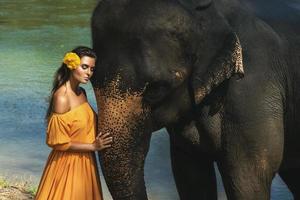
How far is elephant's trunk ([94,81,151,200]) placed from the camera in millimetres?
3531

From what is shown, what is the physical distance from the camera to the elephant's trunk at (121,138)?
3531 mm

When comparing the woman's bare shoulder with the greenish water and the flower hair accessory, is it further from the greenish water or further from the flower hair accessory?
the greenish water

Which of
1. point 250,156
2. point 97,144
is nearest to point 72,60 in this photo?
point 97,144

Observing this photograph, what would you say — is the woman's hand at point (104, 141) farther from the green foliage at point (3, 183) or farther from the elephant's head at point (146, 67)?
the green foliage at point (3, 183)

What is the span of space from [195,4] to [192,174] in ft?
3.53

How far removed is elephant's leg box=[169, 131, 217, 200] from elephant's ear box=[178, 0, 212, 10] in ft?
2.90

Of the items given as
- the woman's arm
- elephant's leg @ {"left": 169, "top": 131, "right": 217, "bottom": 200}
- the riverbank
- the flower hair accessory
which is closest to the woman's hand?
the woman's arm

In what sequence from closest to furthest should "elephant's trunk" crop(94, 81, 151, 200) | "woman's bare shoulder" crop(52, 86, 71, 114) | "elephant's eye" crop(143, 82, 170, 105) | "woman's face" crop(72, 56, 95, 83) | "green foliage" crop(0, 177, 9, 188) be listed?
"elephant's trunk" crop(94, 81, 151, 200) < "elephant's eye" crop(143, 82, 170, 105) < "woman's face" crop(72, 56, 95, 83) < "woman's bare shoulder" crop(52, 86, 71, 114) < "green foliage" crop(0, 177, 9, 188)

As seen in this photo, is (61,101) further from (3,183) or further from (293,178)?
(3,183)

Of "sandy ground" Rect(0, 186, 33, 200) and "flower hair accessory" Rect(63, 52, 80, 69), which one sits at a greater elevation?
"flower hair accessory" Rect(63, 52, 80, 69)

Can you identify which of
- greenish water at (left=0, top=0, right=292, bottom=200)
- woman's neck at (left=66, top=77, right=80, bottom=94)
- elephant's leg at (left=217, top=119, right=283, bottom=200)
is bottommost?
greenish water at (left=0, top=0, right=292, bottom=200)

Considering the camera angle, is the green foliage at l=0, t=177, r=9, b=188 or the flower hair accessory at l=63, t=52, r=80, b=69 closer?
the flower hair accessory at l=63, t=52, r=80, b=69

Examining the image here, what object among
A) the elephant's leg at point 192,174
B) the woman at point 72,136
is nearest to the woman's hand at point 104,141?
the woman at point 72,136

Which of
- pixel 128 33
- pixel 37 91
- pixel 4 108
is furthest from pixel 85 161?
pixel 37 91
